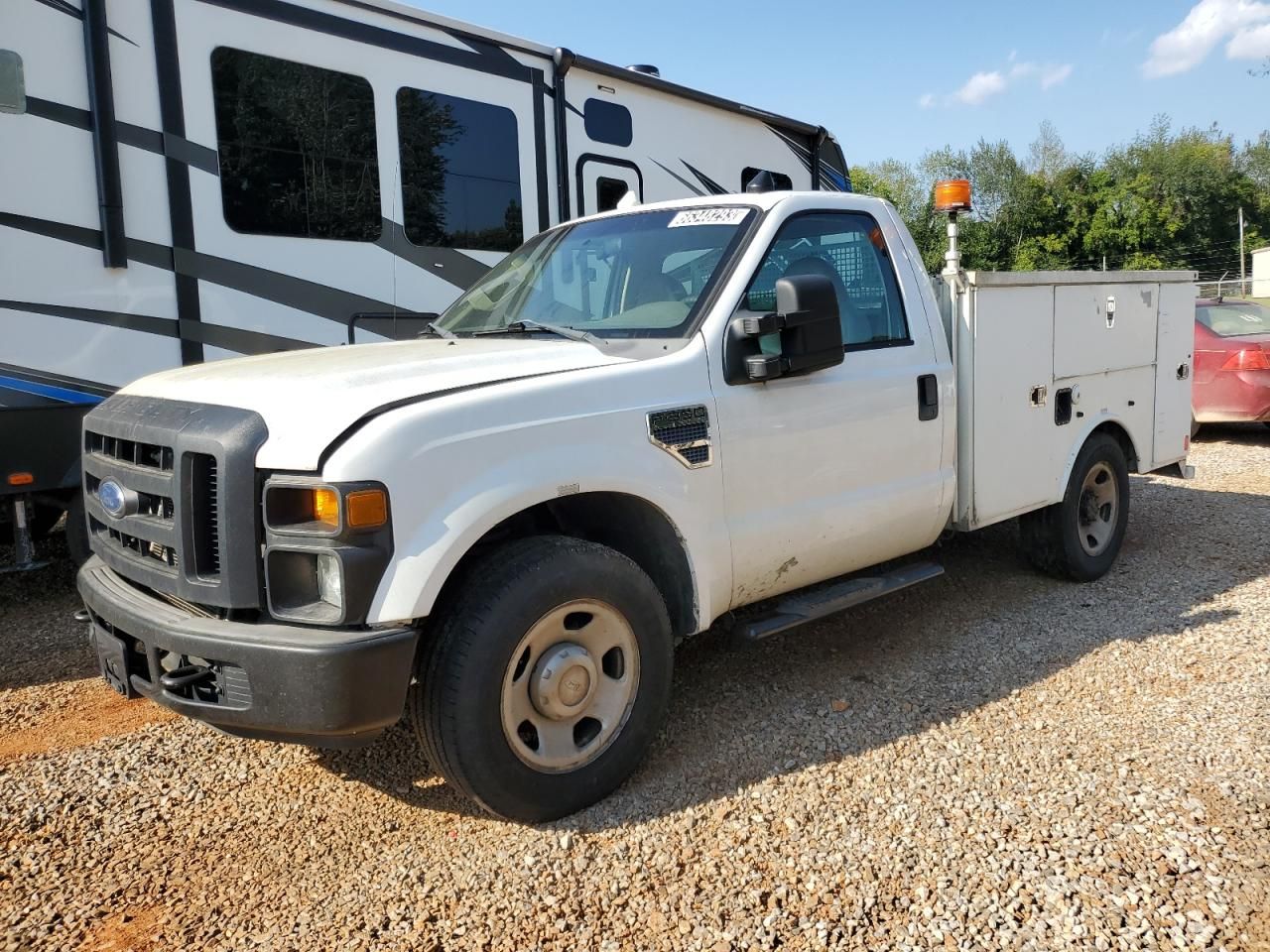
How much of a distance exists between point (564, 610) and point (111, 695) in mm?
2393

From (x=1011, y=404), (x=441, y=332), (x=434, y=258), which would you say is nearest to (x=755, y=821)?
(x=441, y=332)

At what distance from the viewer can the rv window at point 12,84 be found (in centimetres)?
455

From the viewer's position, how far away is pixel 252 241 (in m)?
5.37

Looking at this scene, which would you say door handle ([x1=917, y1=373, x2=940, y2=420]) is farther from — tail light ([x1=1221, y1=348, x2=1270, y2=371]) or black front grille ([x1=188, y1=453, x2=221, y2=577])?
tail light ([x1=1221, y1=348, x2=1270, y2=371])

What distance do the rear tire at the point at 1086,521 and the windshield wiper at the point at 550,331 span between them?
302cm

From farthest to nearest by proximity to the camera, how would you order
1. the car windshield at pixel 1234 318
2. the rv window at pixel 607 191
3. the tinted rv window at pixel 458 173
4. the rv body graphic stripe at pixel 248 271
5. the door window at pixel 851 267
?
the car windshield at pixel 1234 318 < the rv window at pixel 607 191 < the tinted rv window at pixel 458 173 < the rv body graphic stripe at pixel 248 271 < the door window at pixel 851 267

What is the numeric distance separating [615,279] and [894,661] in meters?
2.11

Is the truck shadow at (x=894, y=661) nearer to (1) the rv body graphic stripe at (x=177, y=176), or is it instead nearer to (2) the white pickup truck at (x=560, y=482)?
(2) the white pickup truck at (x=560, y=482)

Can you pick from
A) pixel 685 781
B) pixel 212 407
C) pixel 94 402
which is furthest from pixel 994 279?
pixel 94 402

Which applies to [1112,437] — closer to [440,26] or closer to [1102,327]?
[1102,327]

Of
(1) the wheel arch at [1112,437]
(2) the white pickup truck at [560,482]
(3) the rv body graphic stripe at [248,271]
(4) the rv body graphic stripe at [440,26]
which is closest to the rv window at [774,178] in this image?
(4) the rv body graphic stripe at [440,26]

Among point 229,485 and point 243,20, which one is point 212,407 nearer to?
point 229,485

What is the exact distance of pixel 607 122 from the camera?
700 cm

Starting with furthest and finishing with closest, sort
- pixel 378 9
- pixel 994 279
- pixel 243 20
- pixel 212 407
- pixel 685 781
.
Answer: pixel 378 9 → pixel 243 20 → pixel 994 279 → pixel 685 781 → pixel 212 407
